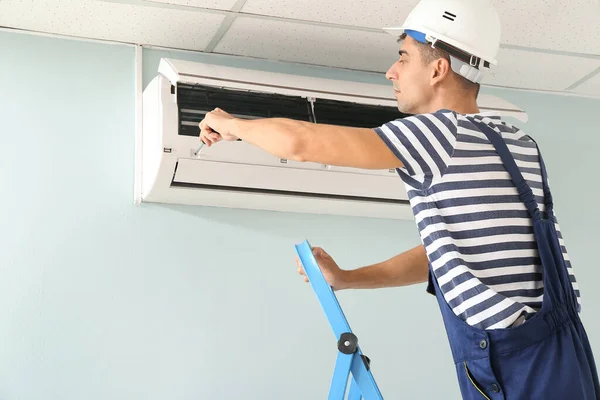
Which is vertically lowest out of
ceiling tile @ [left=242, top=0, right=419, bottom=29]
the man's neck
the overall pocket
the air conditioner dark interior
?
the overall pocket

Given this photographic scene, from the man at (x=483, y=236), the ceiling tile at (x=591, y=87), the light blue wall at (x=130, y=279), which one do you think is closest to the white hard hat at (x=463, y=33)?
the man at (x=483, y=236)

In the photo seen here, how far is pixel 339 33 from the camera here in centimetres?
276

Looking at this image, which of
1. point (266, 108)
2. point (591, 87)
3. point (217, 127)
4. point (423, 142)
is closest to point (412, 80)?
point (423, 142)

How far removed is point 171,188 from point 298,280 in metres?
0.56

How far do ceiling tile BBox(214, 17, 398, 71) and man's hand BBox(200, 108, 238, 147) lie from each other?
925mm

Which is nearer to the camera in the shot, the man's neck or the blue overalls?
the blue overalls

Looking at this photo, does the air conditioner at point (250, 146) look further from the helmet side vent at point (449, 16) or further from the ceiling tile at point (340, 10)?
the helmet side vent at point (449, 16)

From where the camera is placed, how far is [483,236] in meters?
1.64

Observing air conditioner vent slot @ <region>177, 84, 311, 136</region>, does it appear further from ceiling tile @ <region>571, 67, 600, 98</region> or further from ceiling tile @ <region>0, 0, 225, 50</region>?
ceiling tile @ <region>571, 67, 600, 98</region>

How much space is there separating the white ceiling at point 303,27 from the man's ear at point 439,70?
725mm

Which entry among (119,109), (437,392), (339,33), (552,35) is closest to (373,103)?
(339,33)

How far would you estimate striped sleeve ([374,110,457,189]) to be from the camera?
159cm

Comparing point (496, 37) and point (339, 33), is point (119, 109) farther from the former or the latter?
point (496, 37)

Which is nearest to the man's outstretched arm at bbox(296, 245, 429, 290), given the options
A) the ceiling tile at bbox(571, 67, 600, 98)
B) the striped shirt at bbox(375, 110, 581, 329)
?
the striped shirt at bbox(375, 110, 581, 329)
